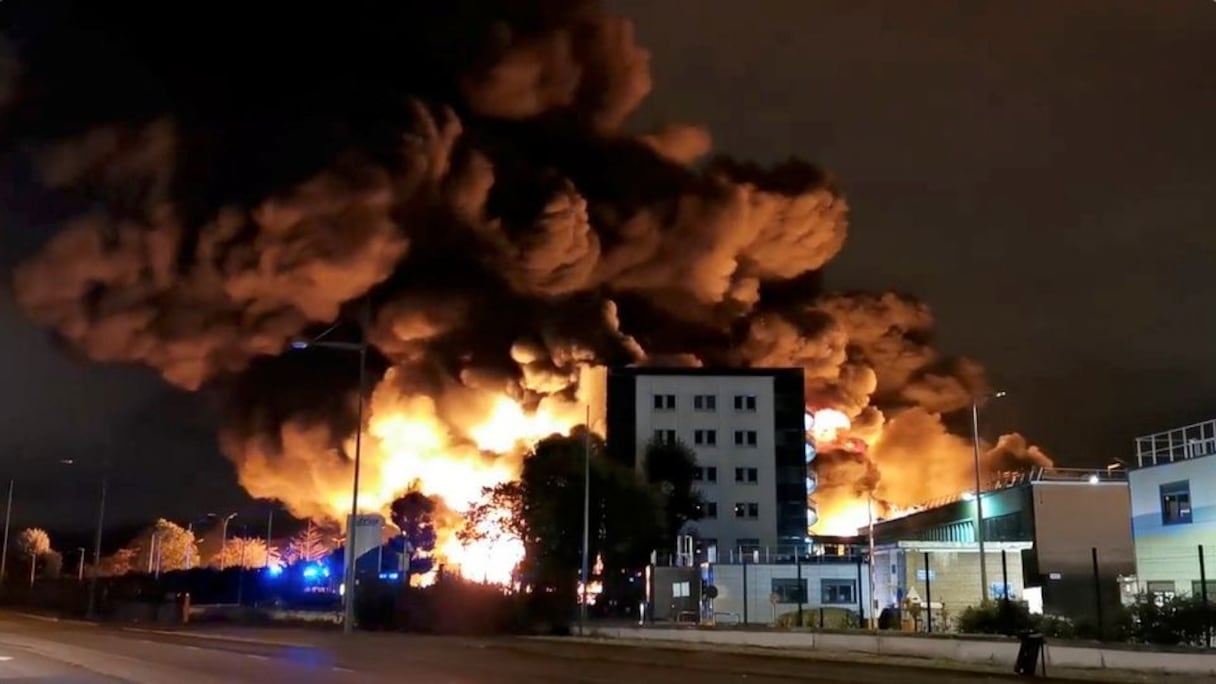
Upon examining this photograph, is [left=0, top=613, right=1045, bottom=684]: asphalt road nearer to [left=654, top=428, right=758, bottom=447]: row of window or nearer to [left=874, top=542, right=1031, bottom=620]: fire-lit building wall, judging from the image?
[left=874, top=542, right=1031, bottom=620]: fire-lit building wall

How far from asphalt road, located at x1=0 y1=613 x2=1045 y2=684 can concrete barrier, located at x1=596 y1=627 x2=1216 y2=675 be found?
2.44 metres

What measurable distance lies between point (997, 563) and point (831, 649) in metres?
31.6

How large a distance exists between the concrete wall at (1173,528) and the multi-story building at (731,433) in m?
41.3

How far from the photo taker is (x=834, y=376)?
9981 cm

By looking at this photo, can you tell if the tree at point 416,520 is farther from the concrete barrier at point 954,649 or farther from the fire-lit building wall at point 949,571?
the concrete barrier at point 954,649

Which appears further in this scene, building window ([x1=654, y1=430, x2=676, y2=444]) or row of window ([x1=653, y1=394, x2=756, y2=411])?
row of window ([x1=653, y1=394, x2=756, y2=411])

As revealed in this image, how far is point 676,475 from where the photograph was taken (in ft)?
282

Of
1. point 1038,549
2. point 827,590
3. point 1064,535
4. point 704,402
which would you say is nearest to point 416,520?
point 704,402

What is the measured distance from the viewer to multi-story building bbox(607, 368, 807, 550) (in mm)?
90438

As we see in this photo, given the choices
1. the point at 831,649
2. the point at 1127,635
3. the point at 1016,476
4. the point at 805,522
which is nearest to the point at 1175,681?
the point at 1127,635

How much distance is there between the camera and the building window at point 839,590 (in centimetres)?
5894

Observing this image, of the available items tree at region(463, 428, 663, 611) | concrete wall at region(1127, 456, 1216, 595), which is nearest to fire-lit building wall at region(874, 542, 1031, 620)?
concrete wall at region(1127, 456, 1216, 595)

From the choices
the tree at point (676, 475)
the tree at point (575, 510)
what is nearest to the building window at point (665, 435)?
the tree at point (676, 475)

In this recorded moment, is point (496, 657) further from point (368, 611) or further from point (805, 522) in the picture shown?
point (805, 522)
